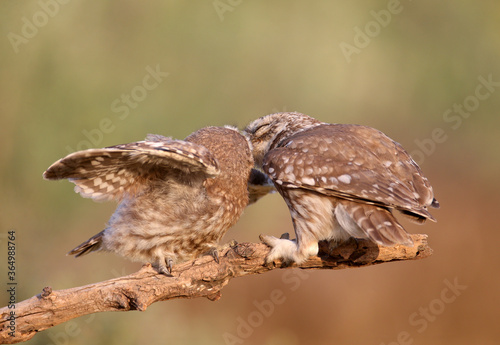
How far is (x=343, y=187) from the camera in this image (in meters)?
3.59

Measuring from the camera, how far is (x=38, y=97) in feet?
23.7

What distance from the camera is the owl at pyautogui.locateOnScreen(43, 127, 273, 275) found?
3.62 m

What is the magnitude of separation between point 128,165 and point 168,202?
17.4 inches

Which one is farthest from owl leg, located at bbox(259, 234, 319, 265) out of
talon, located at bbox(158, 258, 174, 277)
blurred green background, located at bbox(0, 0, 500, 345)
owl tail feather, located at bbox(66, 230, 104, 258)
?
blurred green background, located at bbox(0, 0, 500, 345)

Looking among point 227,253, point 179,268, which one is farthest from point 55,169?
point 227,253

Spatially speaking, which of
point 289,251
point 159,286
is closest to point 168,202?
point 159,286

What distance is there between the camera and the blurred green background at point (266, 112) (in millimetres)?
6402

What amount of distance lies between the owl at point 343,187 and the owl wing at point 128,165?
2.11ft

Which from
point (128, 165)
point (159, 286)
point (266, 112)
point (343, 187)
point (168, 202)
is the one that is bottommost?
point (159, 286)

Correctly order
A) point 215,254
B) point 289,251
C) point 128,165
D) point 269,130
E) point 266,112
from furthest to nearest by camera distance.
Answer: point 266,112
point 269,130
point 289,251
point 215,254
point 128,165

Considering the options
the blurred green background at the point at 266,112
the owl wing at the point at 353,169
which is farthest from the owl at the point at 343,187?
the blurred green background at the point at 266,112

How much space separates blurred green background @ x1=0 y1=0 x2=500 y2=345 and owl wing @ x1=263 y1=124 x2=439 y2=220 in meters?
2.11

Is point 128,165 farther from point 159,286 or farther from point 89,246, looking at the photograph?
point 89,246

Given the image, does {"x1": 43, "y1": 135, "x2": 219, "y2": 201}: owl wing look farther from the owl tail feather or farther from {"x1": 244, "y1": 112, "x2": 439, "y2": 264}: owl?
{"x1": 244, "y1": 112, "x2": 439, "y2": 264}: owl
